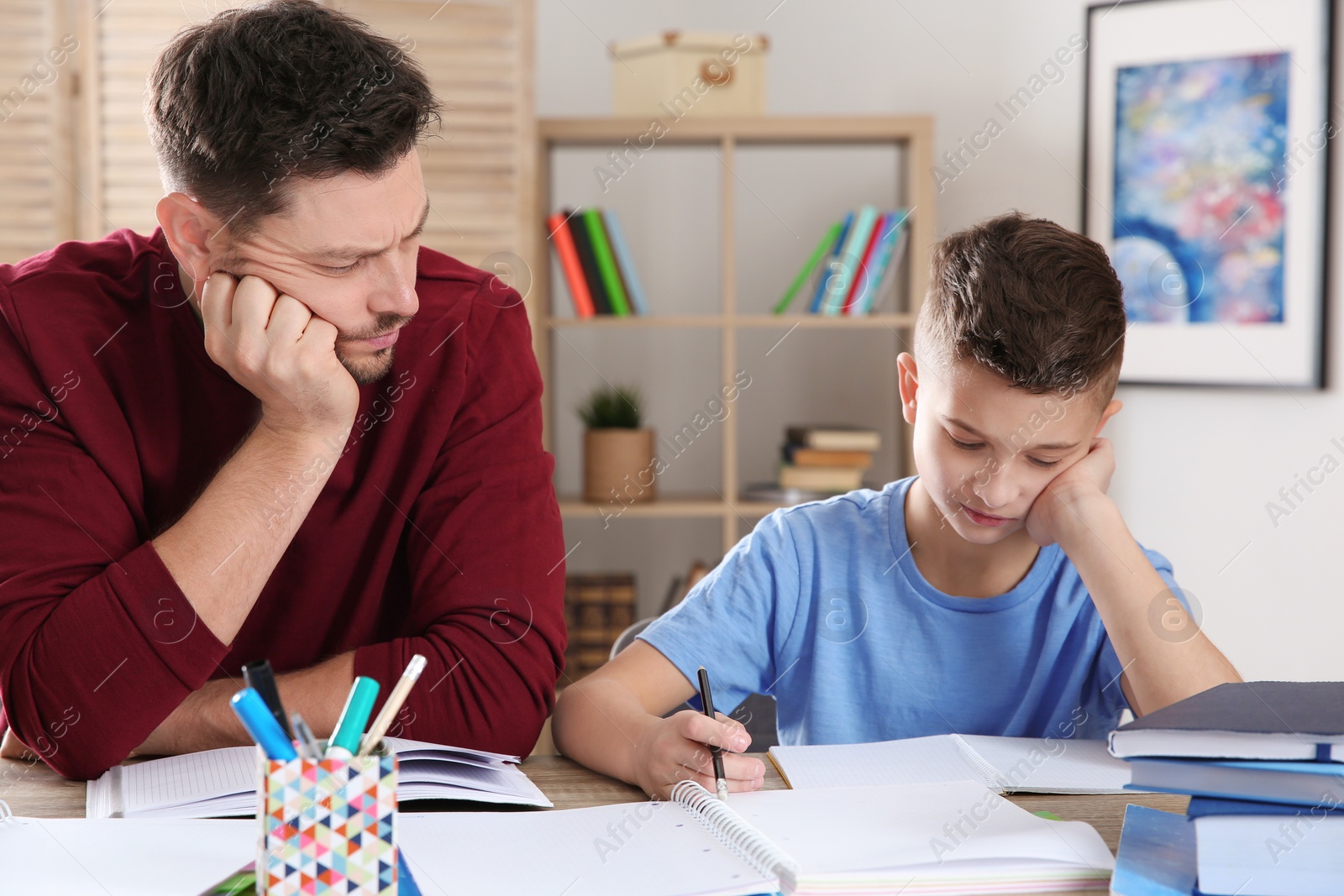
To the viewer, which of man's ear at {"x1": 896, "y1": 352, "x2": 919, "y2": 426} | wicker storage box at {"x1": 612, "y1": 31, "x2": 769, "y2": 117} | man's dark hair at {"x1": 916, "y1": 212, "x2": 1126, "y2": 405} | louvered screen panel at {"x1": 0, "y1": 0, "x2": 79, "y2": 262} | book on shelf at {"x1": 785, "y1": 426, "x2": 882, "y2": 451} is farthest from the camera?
book on shelf at {"x1": 785, "y1": 426, "x2": 882, "y2": 451}

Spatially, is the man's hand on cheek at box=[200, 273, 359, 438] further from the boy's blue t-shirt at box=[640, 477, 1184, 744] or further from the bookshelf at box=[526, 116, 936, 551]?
the bookshelf at box=[526, 116, 936, 551]

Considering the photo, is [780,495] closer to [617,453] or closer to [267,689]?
[617,453]

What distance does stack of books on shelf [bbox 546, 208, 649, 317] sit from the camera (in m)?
2.91

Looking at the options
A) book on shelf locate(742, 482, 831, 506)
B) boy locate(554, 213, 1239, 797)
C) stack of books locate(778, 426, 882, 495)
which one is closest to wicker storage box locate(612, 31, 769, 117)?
stack of books locate(778, 426, 882, 495)

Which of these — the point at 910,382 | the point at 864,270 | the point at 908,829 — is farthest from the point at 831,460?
the point at 908,829

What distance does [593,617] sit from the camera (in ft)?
9.82

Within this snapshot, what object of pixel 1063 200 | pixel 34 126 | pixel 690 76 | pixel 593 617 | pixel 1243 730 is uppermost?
pixel 690 76

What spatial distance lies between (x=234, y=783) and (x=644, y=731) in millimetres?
324

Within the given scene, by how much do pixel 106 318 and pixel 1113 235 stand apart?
2301 mm

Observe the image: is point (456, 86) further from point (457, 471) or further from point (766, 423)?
point (457, 471)

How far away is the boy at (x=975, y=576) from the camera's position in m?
1.13

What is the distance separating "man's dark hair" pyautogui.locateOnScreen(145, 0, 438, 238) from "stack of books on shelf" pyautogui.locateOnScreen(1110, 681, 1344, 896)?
0.80 m

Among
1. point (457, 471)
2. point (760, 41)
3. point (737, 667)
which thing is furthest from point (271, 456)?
point (760, 41)

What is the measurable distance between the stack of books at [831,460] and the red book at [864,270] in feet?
1.10
